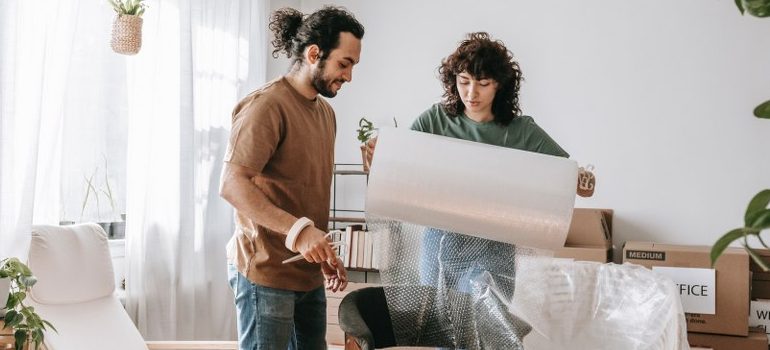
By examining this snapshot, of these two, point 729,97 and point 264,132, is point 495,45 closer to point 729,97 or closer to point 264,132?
point 264,132

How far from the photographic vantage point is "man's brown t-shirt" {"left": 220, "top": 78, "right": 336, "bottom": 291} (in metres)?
1.51

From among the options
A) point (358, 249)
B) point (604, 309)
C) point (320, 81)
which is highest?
point (320, 81)

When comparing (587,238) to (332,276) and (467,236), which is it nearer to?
(467,236)

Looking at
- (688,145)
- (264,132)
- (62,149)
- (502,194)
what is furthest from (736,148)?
(62,149)

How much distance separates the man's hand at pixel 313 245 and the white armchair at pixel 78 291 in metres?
1.24

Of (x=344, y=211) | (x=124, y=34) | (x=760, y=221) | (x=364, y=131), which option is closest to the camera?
(x=760, y=221)

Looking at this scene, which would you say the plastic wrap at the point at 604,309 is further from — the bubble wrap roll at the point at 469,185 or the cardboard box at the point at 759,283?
the cardboard box at the point at 759,283

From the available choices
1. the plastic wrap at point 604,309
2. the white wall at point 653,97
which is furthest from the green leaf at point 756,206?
the white wall at point 653,97

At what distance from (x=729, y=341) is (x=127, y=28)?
2.71 metres

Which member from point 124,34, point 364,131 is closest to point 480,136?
point 124,34

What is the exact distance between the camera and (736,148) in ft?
11.0

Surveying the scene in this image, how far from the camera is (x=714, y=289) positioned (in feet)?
9.56

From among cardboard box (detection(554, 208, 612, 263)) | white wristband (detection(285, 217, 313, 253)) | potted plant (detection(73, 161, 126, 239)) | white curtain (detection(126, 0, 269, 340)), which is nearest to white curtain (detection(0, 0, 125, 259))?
potted plant (detection(73, 161, 126, 239))

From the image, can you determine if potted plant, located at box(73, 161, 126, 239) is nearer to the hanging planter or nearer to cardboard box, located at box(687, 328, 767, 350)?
the hanging planter
